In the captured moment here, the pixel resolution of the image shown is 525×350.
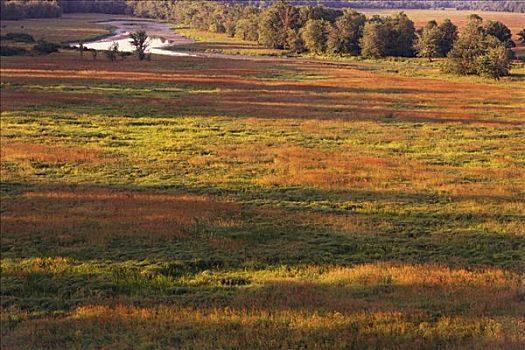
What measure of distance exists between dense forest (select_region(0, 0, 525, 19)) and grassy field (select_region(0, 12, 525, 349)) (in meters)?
7.01

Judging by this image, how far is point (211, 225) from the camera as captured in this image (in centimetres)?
1884

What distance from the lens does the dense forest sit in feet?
63.2

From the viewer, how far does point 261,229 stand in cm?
1836

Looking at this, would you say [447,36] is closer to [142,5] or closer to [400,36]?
[400,36]

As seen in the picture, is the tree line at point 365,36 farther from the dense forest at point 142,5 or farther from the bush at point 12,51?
the bush at point 12,51

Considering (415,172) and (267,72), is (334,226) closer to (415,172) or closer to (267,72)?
(415,172)

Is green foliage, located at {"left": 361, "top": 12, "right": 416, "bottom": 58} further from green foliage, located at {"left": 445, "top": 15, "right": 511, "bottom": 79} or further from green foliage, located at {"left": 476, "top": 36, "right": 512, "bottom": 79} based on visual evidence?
green foliage, located at {"left": 476, "top": 36, "right": 512, "bottom": 79}

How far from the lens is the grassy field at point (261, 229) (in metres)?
11.1

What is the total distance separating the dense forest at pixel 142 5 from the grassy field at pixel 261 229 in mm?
7013

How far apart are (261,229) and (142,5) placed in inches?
7292

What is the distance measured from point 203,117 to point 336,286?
31871 mm

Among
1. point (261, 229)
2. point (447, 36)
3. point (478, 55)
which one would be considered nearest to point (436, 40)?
point (447, 36)

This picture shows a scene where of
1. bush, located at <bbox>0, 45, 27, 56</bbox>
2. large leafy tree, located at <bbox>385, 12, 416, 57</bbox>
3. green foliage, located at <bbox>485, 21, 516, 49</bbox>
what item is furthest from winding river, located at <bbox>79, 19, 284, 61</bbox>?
green foliage, located at <bbox>485, 21, 516, 49</bbox>

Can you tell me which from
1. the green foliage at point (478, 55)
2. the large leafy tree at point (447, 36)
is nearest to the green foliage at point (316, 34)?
the large leafy tree at point (447, 36)
